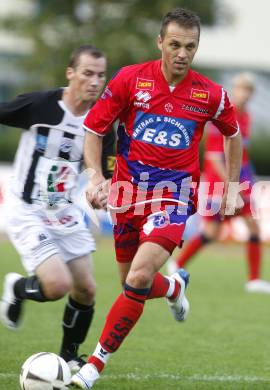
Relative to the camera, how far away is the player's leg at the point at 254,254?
1138 centimetres

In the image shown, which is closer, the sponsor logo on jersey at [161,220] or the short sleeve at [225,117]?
the sponsor logo on jersey at [161,220]

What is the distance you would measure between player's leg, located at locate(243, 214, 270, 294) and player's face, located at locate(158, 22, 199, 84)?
5.64 metres

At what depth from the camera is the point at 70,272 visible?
6.50 m

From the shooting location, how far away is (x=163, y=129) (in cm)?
595

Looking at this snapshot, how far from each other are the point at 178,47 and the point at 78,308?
2061 mm

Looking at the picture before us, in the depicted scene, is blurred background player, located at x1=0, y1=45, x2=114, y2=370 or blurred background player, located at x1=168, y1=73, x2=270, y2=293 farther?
blurred background player, located at x1=168, y1=73, x2=270, y2=293

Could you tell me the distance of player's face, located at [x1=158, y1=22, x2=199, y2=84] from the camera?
581 cm

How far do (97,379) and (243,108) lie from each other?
5921mm

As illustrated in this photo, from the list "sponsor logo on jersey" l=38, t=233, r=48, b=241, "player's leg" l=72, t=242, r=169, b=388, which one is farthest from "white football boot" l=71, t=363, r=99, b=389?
"sponsor logo on jersey" l=38, t=233, r=48, b=241

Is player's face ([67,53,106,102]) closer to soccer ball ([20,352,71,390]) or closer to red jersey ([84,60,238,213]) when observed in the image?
red jersey ([84,60,238,213])

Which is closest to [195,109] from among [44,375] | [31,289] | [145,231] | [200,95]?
[200,95]

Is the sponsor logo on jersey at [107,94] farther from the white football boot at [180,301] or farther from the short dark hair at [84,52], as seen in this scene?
the white football boot at [180,301]

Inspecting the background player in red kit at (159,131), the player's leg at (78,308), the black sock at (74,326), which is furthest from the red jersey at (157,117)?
the black sock at (74,326)

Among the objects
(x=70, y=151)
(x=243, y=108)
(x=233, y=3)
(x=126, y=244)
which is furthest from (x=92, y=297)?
(x=233, y=3)
